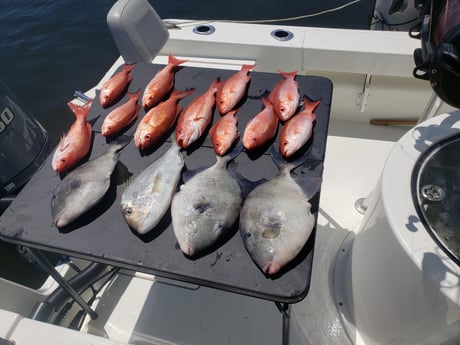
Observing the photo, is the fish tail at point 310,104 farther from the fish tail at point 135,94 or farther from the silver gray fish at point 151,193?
the fish tail at point 135,94

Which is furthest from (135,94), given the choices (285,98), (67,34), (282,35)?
(67,34)

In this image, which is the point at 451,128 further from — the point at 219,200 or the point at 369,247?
the point at 219,200

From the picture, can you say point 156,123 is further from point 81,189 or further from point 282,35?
point 282,35

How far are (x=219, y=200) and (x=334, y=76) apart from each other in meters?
2.11

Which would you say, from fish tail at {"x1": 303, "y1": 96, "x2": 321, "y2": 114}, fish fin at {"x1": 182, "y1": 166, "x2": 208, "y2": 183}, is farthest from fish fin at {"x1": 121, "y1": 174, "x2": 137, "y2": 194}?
fish tail at {"x1": 303, "y1": 96, "x2": 321, "y2": 114}

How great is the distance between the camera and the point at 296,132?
63.1 inches

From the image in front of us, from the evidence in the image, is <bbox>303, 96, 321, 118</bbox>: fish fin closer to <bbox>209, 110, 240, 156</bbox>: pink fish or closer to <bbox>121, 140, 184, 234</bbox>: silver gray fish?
<bbox>209, 110, 240, 156</bbox>: pink fish

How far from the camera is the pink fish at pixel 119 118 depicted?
5.88 feet

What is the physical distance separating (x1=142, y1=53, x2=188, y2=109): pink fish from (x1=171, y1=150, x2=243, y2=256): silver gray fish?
0.66 metres

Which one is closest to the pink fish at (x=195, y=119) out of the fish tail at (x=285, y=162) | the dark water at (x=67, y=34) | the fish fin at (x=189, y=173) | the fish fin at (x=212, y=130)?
the fish fin at (x=212, y=130)

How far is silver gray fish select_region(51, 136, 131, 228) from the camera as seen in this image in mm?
1447

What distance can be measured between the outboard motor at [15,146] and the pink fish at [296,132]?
1.83m

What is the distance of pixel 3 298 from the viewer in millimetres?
1744

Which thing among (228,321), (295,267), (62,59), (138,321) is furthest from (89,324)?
(62,59)
